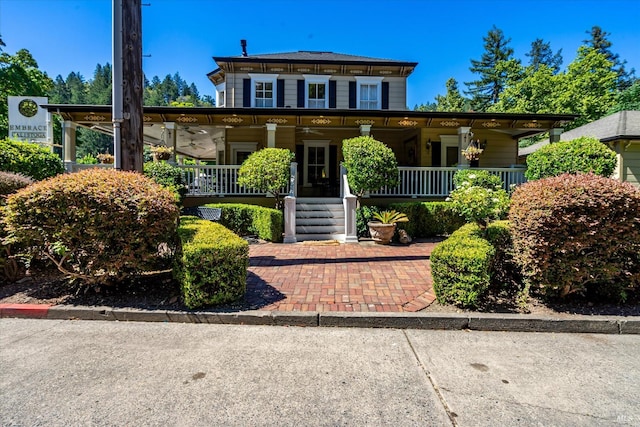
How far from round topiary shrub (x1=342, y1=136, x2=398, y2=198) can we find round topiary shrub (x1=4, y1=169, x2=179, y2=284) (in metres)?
6.00

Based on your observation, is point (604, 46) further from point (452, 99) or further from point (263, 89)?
point (263, 89)

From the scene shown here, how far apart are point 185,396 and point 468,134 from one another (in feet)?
43.4

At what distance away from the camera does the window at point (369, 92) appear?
17.5 metres

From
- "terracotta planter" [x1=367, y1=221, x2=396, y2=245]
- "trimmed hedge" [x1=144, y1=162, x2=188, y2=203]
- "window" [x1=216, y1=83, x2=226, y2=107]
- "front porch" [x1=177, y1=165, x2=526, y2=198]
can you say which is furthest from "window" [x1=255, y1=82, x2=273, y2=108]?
"terracotta planter" [x1=367, y1=221, x2=396, y2=245]

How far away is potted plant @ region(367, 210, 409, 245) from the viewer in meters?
9.09

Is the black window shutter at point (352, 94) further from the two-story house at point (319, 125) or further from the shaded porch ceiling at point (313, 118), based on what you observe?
the shaded porch ceiling at point (313, 118)

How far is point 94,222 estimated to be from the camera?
13.8ft

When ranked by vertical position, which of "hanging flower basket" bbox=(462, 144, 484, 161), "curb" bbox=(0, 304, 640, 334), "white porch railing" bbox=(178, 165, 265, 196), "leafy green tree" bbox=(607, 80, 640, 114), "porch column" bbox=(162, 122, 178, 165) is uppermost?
"leafy green tree" bbox=(607, 80, 640, 114)

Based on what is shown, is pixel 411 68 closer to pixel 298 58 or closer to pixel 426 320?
pixel 298 58

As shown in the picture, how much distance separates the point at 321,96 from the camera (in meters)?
17.4

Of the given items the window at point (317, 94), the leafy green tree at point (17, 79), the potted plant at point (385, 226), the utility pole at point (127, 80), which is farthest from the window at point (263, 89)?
the leafy green tree at point (17, 79)

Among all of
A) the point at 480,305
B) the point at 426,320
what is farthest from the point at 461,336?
the point at 480,305

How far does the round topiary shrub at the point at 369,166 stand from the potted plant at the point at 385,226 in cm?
89

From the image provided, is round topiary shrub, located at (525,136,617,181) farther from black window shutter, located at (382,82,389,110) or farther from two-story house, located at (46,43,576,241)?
black window shutter, located at (382,82,389,110)
